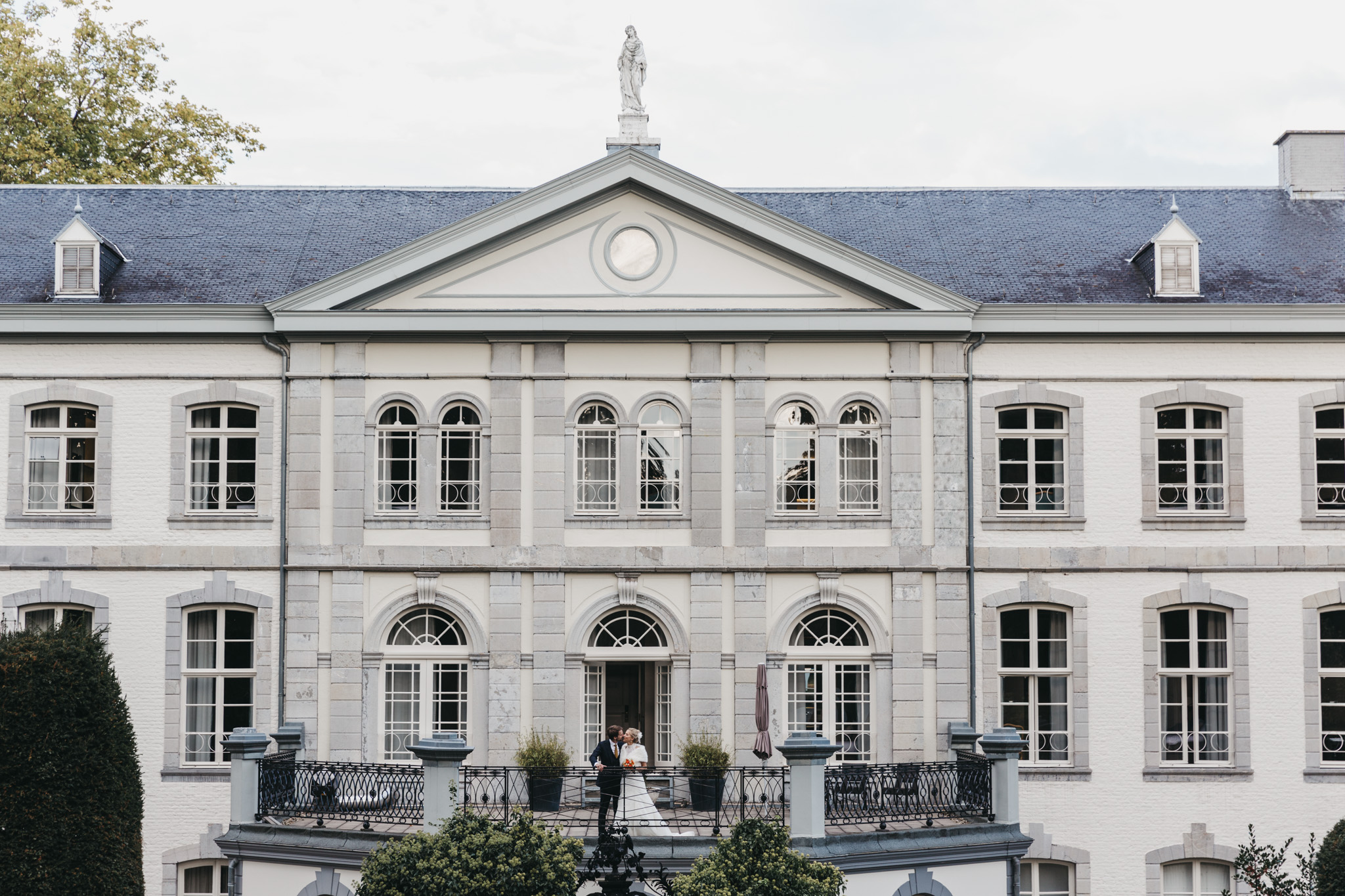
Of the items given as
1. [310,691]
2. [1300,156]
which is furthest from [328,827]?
[1300,156]

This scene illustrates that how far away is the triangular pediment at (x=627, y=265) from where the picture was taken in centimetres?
2147

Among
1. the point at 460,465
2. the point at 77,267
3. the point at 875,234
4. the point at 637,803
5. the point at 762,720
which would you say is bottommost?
the point at 637,803

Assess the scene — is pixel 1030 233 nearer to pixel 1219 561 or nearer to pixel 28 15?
pixel 1219 561

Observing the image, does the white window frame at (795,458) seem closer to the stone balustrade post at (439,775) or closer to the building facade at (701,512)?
the building facade at (701,512)

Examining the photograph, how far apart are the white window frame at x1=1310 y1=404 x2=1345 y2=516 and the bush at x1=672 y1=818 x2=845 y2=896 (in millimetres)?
11496

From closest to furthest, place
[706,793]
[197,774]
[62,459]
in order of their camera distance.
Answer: [706,793], [197,774], [62,459]

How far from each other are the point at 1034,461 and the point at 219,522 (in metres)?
12.7

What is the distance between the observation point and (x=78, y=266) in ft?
74.1

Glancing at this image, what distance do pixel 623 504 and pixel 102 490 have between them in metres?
8.15

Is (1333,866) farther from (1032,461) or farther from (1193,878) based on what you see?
(1032,461)

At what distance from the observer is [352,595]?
849 inches

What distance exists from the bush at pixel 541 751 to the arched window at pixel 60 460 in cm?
779

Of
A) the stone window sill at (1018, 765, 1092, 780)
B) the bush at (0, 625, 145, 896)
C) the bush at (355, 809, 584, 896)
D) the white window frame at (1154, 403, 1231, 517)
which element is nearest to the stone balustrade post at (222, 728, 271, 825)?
the bush at (0, 625, 145, 896)

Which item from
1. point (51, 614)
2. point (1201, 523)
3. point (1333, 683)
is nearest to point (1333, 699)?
point (1333, 683)
